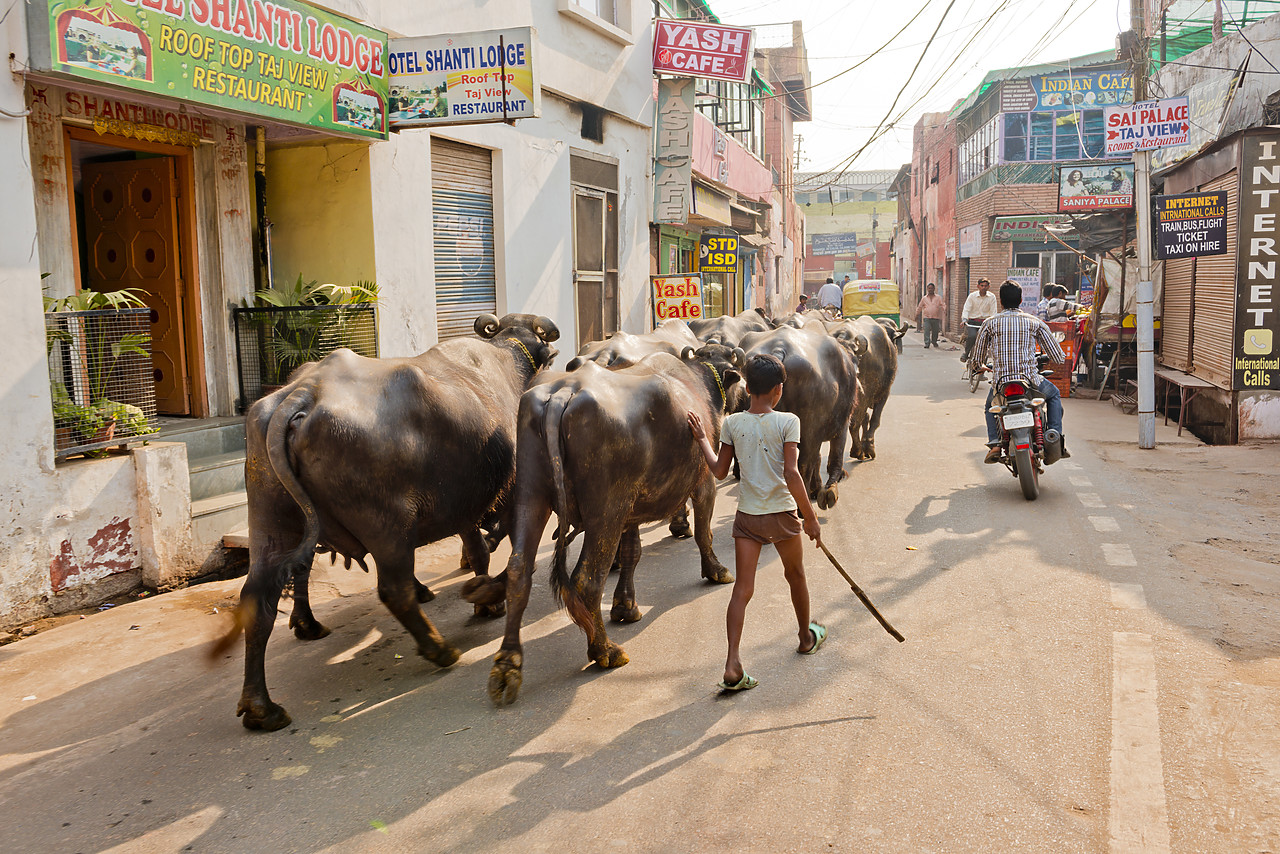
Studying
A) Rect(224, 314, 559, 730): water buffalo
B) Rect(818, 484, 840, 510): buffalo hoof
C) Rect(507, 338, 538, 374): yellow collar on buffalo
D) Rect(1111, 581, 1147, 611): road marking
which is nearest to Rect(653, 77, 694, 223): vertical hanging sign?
Rect(818, 484, 840, 510): buffalo hoof

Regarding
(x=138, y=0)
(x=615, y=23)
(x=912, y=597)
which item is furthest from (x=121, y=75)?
(x=615, y=23)

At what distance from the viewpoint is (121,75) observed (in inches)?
240

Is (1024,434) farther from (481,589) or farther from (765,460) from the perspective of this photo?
(481,589)

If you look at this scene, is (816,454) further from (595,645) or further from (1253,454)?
(1253,454)

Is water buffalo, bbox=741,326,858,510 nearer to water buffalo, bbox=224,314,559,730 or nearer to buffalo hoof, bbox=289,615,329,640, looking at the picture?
water buffalo, bbox=224,314,559,730

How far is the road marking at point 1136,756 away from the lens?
325 centimetres

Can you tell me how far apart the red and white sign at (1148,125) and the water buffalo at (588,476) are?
818 centimetres

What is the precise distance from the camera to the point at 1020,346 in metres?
8.80

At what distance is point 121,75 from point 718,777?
18.3 ft

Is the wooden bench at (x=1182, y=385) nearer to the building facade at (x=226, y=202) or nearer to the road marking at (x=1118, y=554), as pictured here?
the road marking at (x=1118, y=554)

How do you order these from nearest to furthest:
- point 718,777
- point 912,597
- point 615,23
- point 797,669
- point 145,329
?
point 718,777
point 797,669
point 912,597
point 145,329
point 615,23

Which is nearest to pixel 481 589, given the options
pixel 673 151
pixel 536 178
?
pixel 536 178

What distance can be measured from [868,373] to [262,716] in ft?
25.4

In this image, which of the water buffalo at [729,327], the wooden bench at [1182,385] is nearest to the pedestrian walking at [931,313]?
the wooden bench at [1182,385]
